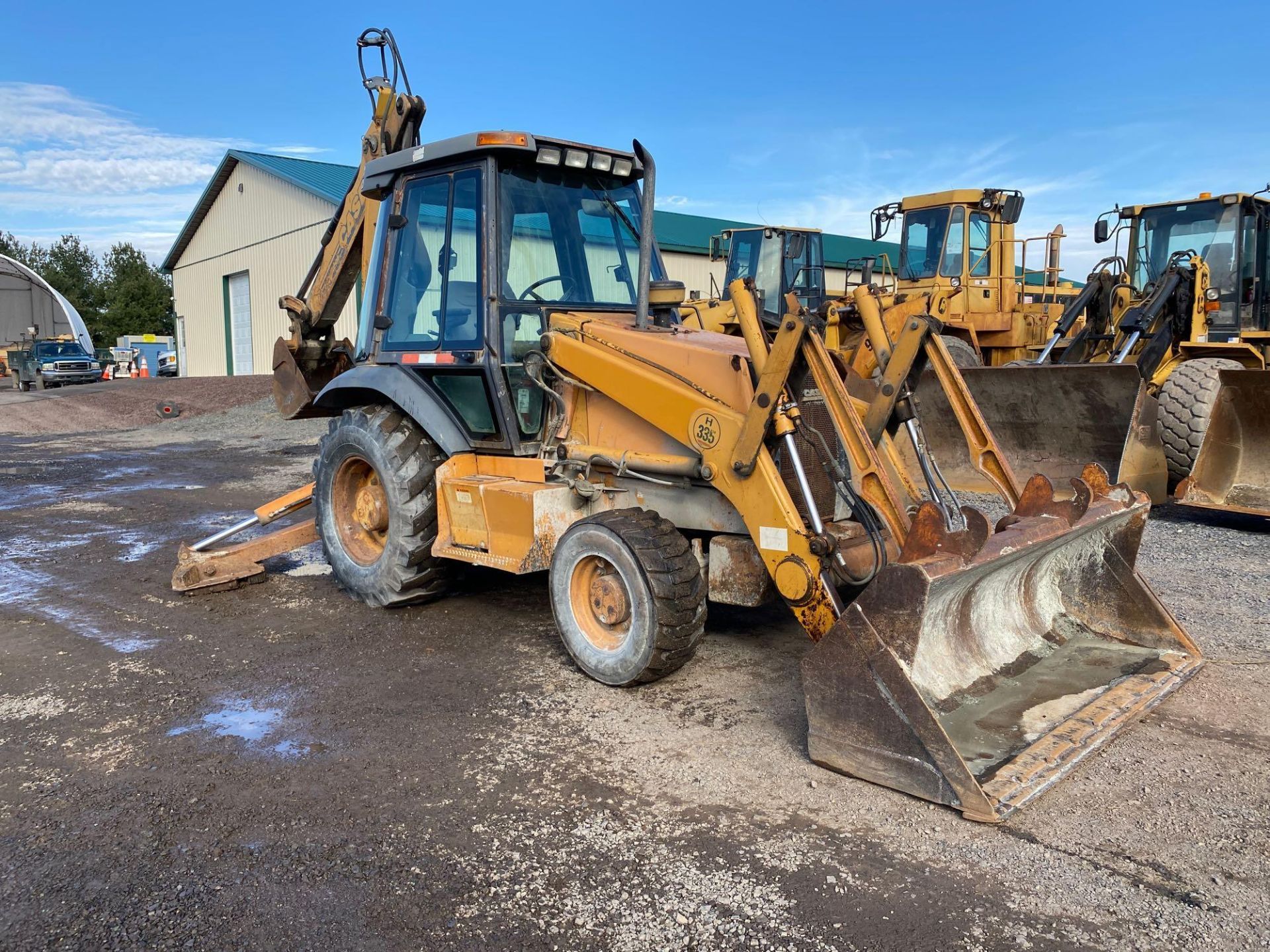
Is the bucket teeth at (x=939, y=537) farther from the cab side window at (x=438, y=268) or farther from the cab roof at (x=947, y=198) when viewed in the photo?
the cab roof at (x=947, y=198)

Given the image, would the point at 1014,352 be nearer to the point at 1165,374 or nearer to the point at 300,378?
the point at 1165,374

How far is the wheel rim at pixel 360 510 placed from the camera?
5.96 m

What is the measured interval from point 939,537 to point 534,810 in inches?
66.3

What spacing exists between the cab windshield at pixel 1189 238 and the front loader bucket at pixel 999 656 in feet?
22.4

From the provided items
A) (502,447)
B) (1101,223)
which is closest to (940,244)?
(1101,223)

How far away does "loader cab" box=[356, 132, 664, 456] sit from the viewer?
5.09 meters

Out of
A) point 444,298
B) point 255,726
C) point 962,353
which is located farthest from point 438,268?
point 962,353

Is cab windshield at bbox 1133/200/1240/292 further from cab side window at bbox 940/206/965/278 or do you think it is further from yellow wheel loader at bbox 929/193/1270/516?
cab side window at bbox 940/206/965/278

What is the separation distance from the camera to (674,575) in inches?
162

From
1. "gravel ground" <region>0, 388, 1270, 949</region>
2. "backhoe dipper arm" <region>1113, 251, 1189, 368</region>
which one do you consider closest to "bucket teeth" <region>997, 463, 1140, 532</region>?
"gravel ground" <region>0, 388, 1270, 949</region>

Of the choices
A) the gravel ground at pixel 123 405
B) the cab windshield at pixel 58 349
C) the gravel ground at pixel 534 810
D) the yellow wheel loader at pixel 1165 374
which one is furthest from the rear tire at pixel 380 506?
the cab windshield at pixel 58 349

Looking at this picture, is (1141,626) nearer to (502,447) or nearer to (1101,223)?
(502,447)

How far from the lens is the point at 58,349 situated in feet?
115

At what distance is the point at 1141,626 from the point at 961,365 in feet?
22.5
